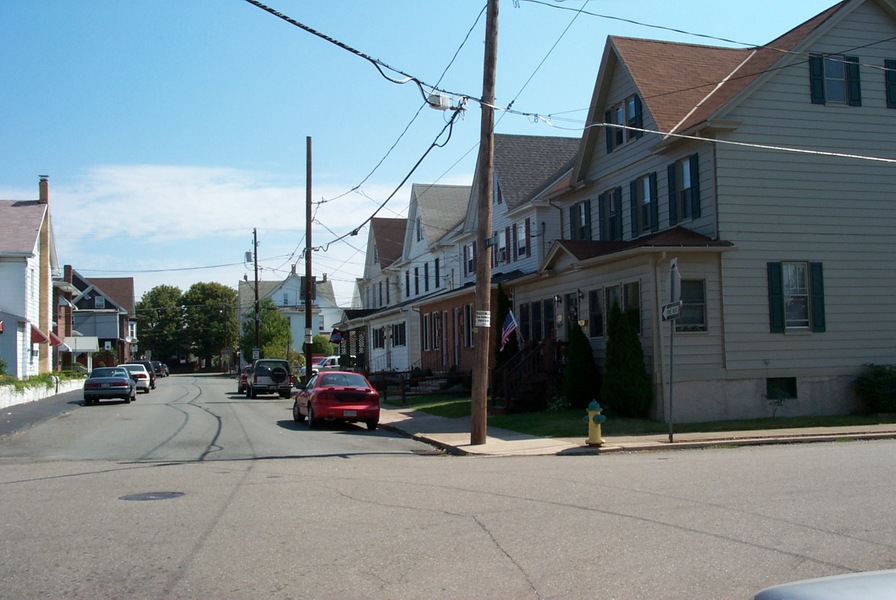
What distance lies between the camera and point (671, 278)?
676 inches

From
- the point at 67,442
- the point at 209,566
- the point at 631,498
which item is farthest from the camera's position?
the point at 67,442

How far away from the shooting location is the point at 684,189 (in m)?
23.6

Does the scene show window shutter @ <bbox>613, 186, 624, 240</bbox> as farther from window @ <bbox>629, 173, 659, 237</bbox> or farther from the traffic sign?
the traffic sign

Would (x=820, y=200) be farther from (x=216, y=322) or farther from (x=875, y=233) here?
(x=216, y=322)

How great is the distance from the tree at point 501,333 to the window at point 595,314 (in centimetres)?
474

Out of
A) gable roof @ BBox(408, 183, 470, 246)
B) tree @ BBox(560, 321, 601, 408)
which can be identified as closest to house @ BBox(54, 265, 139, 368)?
gable roof @ BBox(408, 183, 470, 246)

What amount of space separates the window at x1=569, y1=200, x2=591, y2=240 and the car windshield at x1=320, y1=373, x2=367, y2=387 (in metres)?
9.91

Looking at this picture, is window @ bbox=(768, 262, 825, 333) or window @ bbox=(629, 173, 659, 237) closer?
window @ bbox=(768, 262, 825, 333)

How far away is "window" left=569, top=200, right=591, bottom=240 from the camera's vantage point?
29.2 metres

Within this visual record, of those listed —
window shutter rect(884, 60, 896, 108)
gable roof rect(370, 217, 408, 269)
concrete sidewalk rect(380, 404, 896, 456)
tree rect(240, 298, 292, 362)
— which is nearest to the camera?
concrete sidewalk rect(380, 404, 896, 456)

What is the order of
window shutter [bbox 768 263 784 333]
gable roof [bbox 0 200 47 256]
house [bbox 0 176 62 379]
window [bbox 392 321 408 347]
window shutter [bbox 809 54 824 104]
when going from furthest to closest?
window [bbox 392 321 408 347], gable roof [bbox 0 200 47 256], house [bbox 0 176 62 379], window shutter [bbox 809 54 824 104], window shutter [bbox 768 263 784 333]

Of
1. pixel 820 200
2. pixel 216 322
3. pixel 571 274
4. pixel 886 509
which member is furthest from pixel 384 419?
pixel 216 322

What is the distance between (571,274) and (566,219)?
489cm

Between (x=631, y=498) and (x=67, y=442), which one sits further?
(x=67, y=442)
